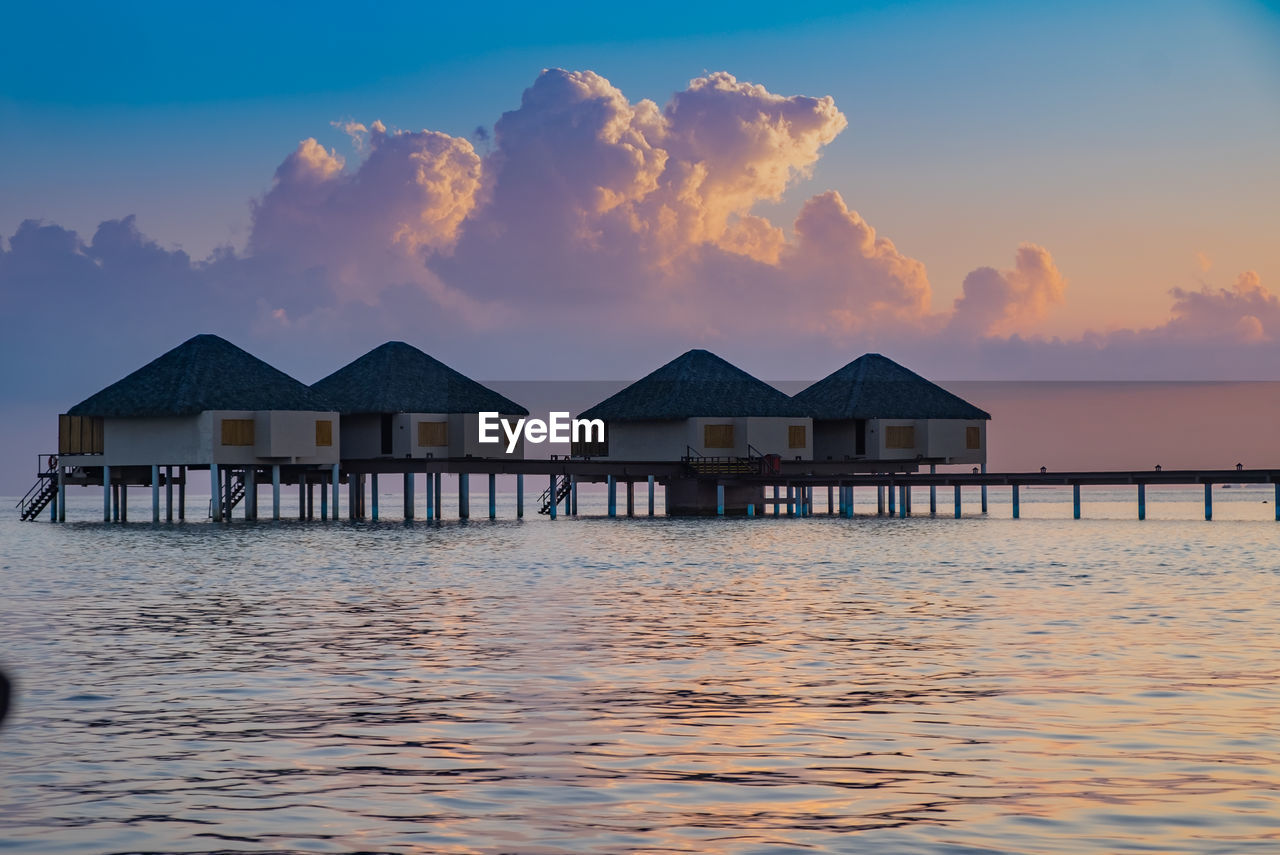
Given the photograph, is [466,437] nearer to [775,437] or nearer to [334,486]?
[334,486]

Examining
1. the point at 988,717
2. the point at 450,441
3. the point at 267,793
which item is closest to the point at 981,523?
the point at 450,441

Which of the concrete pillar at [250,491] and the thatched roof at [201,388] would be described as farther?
the concrete pillar at [250,491]

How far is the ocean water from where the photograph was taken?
382 inches

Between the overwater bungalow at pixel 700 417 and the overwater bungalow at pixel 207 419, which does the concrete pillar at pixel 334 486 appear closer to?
the overwater bungalow at pixel 207 419

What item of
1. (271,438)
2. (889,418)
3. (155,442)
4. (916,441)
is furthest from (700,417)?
(155,442)

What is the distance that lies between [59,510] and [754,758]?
7019 centimetres

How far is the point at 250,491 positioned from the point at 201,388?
5941 mm

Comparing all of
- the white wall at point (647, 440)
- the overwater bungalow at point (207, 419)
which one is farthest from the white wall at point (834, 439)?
the overwater bungalow at point (207, 419)

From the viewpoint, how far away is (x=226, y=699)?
49.7ft

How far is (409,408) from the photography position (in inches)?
2640

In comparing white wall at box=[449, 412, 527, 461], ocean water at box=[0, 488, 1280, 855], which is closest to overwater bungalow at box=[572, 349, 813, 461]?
white wall at box=[449, 412, 527, 461]

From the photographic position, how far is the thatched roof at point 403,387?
6750 cm

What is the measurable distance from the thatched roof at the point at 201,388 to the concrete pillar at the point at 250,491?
3786mm

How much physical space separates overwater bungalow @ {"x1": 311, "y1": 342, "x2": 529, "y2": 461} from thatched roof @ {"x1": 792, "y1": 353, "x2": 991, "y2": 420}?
15.5 meters
